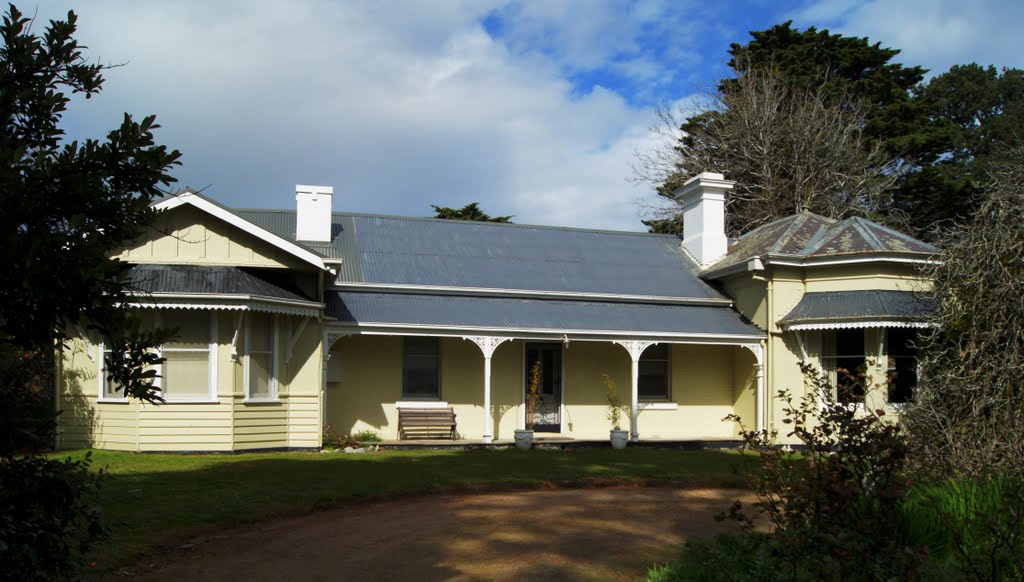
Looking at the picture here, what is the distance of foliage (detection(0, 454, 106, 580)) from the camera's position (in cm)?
434

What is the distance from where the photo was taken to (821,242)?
19.6 meters

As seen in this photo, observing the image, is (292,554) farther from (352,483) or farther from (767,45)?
(767,45)

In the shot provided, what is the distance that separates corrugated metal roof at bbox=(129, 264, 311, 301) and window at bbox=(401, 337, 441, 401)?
3346 millimetres

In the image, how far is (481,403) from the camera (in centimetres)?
1931

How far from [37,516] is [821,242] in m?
18.1

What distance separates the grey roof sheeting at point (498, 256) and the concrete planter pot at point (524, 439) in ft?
13.1

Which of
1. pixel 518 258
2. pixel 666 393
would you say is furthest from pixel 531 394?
pixel 518 258

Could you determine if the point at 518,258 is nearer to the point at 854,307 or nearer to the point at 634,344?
the point at 634,344

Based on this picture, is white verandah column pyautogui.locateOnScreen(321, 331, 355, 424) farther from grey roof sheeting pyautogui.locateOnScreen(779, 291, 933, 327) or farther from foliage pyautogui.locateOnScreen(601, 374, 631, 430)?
grey roof sheeting pyautogui.locateOnScreen(779, 291, 933, 327)

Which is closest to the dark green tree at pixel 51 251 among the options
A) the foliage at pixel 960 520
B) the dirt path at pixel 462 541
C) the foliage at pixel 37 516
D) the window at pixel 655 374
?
the foliage at pixel 37 516

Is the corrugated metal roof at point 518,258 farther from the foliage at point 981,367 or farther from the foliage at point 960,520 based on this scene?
the foliage at point 960,520

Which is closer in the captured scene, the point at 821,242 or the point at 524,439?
the point at 524,439

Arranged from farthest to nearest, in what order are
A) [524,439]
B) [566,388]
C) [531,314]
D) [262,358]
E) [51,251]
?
[566,388]
[531,314]
[524,439]
[262,358]
[51,251]

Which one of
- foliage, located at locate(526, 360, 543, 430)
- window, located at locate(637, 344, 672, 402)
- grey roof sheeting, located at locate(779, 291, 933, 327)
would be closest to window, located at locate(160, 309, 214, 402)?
foliage, located at locate(526, 360, 543, 430)
